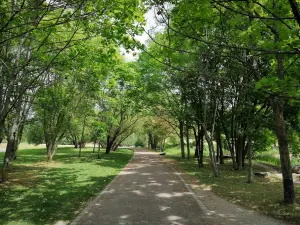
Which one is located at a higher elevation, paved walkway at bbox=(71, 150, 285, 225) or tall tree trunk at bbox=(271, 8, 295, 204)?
tall tree trunk at bbox=(271, 8, 295, 204)

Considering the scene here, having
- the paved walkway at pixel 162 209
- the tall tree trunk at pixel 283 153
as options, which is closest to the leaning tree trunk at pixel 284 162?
the tall tree trunk at pixel 283 153

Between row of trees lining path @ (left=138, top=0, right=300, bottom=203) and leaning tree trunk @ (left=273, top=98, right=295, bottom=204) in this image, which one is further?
leaning tree trunk @ (left=273, top=98, right=295, bottom=204)

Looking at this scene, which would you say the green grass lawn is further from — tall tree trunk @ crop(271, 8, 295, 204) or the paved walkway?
tall tree trunk @ crop(271, 8, 295, 204)

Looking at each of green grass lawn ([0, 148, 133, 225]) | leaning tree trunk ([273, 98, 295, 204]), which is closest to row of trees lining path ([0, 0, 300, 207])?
leaning tree trunk ([273, 98, 295, 204])

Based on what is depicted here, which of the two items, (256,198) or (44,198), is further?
(256,198)

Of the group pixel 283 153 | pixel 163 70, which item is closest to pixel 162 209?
pixel 283 153

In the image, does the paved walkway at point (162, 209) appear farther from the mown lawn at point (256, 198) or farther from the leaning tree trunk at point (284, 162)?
the leaning tree trunk at point (284, 162)

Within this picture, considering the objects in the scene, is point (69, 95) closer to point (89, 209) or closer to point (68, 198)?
point (68, 198)

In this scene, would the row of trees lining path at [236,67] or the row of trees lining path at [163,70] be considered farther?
the row of trees lining path at [163,70]

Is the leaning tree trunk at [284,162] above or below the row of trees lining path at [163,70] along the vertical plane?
below

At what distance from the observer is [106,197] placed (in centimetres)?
988

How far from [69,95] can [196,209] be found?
698 inches

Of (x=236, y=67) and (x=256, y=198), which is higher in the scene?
(x=236, y=67)

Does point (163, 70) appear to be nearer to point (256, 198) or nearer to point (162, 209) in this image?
point (256, 198)
